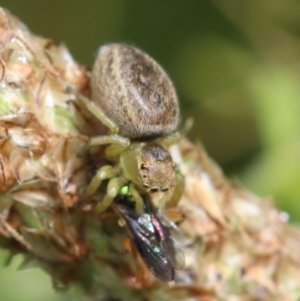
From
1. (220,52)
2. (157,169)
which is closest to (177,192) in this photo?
(157,169)

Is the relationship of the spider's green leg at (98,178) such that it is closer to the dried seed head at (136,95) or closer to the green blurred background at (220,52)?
the dried seed head at (136,95)

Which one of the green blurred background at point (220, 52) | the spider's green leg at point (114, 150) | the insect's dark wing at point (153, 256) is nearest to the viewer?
the insect's dark wing at point (153, 256)

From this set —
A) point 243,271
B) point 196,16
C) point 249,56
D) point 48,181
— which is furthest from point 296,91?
point 48,181

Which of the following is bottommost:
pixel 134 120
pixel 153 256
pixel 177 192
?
pixel 153 256

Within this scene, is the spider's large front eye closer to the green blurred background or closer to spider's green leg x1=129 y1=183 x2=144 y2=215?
spider's green leg x1=129 y1=183 x2=144 y2=215

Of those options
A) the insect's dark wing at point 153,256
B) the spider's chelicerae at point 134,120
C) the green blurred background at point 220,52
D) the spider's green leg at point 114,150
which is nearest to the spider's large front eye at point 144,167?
the spider's chelicerae at point 134,120

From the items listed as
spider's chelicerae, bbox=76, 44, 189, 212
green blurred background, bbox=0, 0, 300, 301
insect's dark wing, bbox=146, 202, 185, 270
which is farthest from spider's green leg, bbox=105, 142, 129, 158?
green blurred background, bbox=0, 0, 300, 301

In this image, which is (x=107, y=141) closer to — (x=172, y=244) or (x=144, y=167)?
(x=144, y=167)

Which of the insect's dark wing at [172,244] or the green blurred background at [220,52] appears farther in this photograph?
the green blurred background at [220,52]
